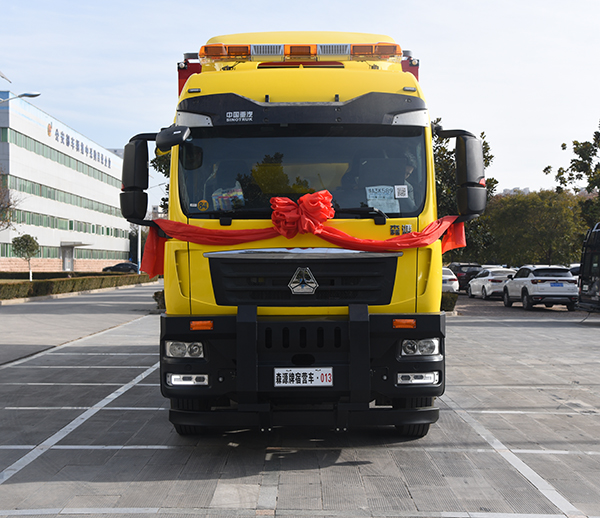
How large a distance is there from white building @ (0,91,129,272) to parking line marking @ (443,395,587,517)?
4097 cm

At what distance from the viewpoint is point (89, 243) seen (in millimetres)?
73312

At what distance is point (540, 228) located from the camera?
146 feet

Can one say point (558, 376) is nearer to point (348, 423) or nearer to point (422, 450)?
point (422, 450)

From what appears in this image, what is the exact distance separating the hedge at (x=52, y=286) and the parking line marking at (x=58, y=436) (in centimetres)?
2119

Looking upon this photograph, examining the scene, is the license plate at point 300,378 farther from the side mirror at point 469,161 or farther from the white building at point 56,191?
the white building at point 56,191

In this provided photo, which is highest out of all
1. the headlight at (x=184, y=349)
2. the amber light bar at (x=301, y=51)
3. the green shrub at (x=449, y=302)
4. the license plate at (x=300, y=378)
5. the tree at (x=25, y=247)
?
the amber light bar at (x=301, y=51)

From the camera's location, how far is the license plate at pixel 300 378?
209 inches

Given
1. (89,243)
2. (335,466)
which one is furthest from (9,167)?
(335,466)

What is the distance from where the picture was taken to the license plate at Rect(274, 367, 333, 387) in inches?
209

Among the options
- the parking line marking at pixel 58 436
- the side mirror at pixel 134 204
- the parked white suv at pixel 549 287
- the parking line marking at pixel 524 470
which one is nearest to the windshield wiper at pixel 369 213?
the side mirror at pixel 134 204

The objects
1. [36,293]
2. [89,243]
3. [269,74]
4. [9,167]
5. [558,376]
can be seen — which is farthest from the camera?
[89,243]

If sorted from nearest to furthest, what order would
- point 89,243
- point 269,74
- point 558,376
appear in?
point 269,74 → point 558,376 → point 89,243

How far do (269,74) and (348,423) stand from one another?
3076 millimetres

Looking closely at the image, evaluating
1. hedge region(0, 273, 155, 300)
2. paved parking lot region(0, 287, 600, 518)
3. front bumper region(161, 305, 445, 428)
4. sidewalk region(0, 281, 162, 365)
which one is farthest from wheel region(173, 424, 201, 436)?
hedge region(0, 273, 155, 300)
